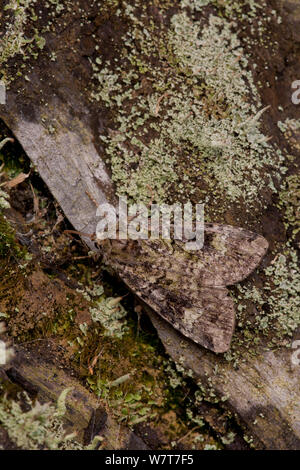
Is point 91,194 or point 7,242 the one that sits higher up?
point 91,194

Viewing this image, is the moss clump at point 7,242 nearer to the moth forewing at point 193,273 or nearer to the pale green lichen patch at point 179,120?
the moth forewing at point 193,273

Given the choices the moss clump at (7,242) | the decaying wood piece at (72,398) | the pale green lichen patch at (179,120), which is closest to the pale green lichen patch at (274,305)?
the pale green lichen patch at (179,120)

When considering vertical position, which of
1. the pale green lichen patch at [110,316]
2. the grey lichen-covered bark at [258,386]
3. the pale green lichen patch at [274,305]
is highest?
the pale green lichen patch at [110,316]

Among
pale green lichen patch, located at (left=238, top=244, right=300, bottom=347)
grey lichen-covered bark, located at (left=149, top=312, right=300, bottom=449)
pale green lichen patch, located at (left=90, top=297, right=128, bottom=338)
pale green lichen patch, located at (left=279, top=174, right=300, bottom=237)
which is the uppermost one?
pale green lichen patch, located at (left=279, top=174, right=300, bottom=237)

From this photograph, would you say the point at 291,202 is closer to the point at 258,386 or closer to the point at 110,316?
the point at 258,386

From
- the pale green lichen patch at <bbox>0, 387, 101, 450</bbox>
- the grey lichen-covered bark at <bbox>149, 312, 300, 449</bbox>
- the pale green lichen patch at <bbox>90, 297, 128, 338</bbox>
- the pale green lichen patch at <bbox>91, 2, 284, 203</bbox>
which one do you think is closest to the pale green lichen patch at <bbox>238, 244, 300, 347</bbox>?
the grey lichen-covered bark at <bbox>149, 312, 300, 449</bbox>

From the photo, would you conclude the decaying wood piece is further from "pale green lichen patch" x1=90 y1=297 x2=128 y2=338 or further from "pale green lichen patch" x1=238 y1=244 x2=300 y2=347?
"pale green lichen patch" x1=238 y1=244 x2=300 y2=347

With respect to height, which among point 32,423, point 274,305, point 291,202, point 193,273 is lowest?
point 274,305

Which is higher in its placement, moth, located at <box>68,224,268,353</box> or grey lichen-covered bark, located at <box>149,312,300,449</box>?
moth, located at <box>68,224,268,353</box>

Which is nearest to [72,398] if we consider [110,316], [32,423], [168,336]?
[32,423]
